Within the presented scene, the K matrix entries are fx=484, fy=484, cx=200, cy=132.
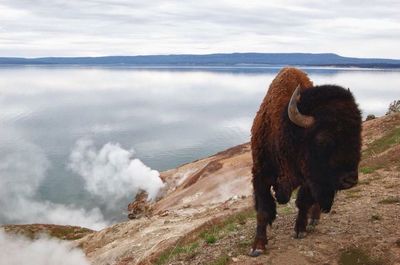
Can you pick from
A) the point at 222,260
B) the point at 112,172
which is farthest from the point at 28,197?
the point at 222,260

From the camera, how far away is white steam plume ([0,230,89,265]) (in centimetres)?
2906

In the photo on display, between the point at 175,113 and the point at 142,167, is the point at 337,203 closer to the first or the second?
the point at 142,167

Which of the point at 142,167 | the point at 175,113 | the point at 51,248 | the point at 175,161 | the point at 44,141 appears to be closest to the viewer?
the point at 51,248

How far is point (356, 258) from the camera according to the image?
891cm

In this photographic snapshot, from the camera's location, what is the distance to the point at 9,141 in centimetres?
10056

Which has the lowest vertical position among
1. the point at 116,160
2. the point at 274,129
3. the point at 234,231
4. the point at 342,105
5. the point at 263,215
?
the point at 116,160

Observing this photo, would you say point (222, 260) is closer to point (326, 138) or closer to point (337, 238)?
point (337, 238)

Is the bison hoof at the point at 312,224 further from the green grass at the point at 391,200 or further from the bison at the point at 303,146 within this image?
the green grass at the point at 391,200

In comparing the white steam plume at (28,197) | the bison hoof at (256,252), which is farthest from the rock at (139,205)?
the bison hoof at (256,252)

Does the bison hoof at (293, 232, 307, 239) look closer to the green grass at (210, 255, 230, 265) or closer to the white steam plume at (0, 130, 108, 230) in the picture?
the green grass at (210, 255, 230, 265)

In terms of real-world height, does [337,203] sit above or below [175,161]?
above

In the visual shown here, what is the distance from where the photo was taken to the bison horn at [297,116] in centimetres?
827

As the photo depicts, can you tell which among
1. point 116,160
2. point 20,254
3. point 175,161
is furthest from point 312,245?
point 116,160

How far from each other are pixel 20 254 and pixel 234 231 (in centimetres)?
2976
